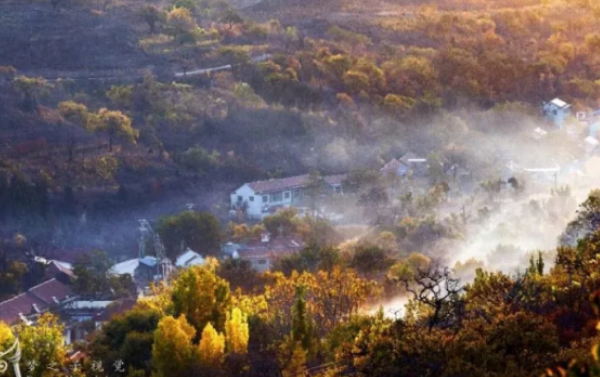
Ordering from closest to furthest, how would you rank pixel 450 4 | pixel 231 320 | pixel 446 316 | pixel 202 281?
pixel 446 316, pixel 231 320, pixel 202 281, pixel 450 4

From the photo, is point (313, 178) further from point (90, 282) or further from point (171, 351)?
point (171, 351)

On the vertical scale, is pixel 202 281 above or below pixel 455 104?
above

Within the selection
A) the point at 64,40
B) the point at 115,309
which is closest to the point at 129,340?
the point at 115,309

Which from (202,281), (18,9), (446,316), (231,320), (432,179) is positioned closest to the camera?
(446,316)

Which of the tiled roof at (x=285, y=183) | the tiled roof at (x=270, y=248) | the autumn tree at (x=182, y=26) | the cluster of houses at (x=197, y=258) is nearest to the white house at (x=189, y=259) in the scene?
the cluster of houses at (x=197, y=258)

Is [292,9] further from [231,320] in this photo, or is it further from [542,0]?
[231,320]

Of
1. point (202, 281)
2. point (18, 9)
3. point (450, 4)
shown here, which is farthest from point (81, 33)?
point (202, 281)

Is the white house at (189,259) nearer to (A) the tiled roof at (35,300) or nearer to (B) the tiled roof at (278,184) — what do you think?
(A) the tiled roof at (35,300)
